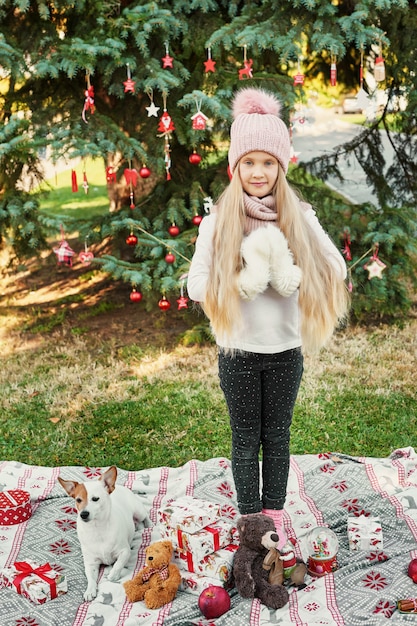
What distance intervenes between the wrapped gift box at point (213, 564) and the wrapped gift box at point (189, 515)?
4.0 inches

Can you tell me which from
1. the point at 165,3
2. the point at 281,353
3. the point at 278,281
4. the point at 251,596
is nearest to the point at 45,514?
the point at 251,596

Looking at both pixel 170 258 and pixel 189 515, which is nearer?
pixel 189 515

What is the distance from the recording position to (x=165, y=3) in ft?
15.8

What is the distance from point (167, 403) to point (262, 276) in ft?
7.23

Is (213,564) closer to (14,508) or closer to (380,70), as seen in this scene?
(14,508)

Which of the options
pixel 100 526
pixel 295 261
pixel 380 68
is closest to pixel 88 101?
pixel 380 68

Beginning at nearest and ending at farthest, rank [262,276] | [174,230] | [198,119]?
1. [262,276]
2. [198,119]
3. [174,230]

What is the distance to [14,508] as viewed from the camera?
10.5 ft

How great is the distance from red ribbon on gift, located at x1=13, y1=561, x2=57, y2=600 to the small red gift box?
14.9 inches

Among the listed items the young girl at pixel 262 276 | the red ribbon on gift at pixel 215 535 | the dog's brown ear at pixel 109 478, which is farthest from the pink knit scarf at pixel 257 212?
the red ribbon on gift at pixel 215 535

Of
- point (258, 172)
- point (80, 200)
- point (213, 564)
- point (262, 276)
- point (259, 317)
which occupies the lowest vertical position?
point (213, 564)

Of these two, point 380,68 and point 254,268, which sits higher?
point 380,68

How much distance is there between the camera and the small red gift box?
10.5 feet

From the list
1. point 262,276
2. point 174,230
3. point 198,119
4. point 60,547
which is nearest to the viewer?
point 262,276
